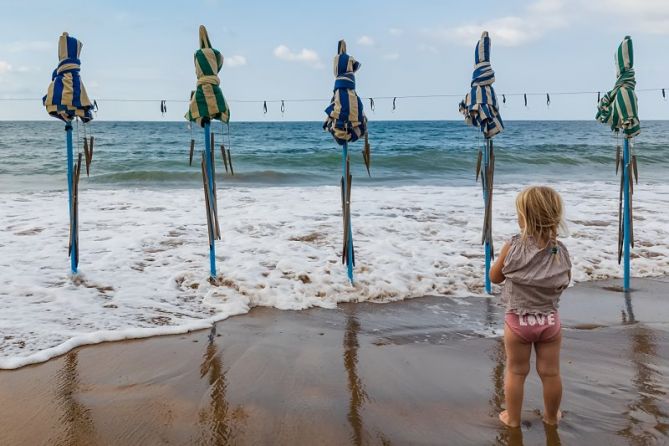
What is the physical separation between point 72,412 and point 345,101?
325 cm

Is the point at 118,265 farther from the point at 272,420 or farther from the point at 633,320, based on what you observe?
the point at 633,320

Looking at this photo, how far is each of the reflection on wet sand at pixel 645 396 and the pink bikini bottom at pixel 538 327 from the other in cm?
61

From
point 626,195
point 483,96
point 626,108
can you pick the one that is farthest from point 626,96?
point 483,96

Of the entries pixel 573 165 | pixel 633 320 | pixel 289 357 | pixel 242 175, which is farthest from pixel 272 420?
pixel 573 165

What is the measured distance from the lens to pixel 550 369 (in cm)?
273

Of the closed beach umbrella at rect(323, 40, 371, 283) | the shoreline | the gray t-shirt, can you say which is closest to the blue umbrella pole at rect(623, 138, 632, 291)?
the shoreline

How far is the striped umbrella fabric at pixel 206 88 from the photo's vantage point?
4664 millimetres

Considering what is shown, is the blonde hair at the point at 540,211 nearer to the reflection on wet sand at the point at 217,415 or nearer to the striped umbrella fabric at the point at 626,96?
the reflection on wet sand at the point at 217,415

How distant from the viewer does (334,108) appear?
4898 mm

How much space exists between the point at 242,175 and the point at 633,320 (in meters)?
13.8

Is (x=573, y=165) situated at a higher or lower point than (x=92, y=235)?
higher

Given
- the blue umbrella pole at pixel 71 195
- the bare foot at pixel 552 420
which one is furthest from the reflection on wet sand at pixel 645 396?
the blue umbrella pole at pixel 71 195

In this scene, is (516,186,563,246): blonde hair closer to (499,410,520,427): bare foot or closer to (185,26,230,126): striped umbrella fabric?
(499,410,520,427): bare foot

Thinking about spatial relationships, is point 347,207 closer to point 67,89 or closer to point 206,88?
point 206,88
